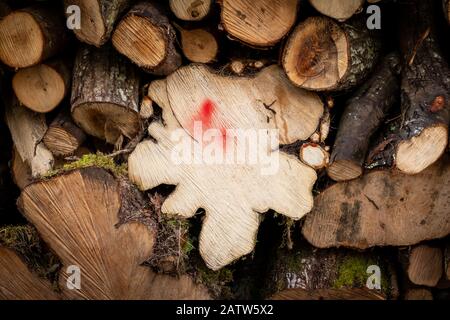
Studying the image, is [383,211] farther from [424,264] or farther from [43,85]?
[43,85]

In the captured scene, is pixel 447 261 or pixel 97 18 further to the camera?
pixel 447 261

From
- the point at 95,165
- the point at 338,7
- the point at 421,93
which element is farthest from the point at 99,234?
the point at 421,93

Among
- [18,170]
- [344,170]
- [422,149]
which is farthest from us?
[18,170]
